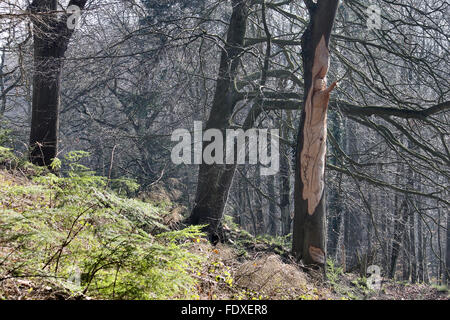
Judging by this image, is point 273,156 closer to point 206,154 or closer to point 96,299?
point 206,154

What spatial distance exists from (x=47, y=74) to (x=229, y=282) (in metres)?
6.49

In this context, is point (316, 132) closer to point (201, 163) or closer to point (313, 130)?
point (313, 130)

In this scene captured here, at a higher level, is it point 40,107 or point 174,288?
point 40,107

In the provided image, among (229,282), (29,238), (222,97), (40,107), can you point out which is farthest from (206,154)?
(29,238)

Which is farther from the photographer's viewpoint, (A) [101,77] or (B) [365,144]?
(B) [365,144]

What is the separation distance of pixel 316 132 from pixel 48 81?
5.26 meters

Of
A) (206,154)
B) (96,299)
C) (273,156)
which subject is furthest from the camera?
(273,156)

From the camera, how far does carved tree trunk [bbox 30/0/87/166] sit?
27.2 ft

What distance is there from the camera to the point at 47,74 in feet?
28.3

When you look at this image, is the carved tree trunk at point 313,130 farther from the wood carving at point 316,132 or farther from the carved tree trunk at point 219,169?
the carved tree trunk at point 219,169

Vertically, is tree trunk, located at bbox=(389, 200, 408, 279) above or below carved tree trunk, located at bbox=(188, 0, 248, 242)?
below

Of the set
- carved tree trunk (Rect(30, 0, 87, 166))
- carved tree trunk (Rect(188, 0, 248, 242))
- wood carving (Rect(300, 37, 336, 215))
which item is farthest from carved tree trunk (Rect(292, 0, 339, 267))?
carved tree trunk (Rect(30, 0, 87, 166))

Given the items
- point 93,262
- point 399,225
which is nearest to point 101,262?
point 93,262

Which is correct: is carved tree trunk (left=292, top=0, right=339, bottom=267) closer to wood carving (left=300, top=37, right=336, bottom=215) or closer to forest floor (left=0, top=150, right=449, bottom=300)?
wood carving (left=300, top=37, right=336, bottom=215)
